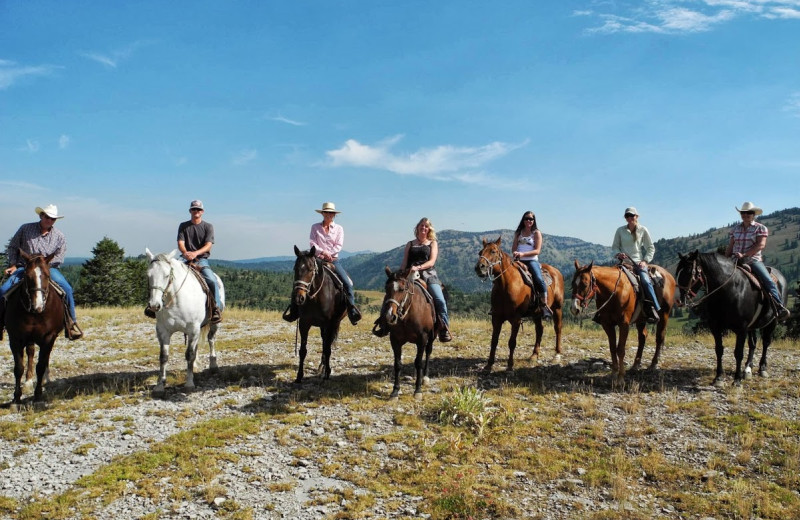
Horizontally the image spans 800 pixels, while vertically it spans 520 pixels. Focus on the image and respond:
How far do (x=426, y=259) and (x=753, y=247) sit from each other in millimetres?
8146

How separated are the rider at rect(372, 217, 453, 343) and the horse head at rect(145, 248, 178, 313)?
446cm

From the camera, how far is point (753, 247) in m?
10.9

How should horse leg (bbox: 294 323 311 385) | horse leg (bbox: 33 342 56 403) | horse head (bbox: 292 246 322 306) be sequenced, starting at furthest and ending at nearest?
horse leg (bbox: 294 323 311 385) → horse head (bbox: 292 246 322 306) → horse leg (bbox: 33 342 56 403)

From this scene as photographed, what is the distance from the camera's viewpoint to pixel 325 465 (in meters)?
6.68

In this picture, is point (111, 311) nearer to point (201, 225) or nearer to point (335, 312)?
→ point (201, 225)

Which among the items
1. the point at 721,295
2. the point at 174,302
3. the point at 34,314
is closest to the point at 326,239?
the point at 174,302

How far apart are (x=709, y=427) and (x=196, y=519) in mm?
8711

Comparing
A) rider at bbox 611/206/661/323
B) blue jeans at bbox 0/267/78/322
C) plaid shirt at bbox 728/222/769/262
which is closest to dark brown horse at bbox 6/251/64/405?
blue jeans at bbox 0/267/78/322

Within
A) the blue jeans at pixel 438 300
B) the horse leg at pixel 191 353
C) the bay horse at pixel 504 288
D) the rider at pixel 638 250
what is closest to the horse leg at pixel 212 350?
the horse leg at pixel 191 353

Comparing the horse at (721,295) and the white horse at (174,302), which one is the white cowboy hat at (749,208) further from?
the white horse at (174,302)

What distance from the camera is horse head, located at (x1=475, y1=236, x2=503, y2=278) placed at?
10.6 m

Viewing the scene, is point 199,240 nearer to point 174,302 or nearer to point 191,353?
point 174,302

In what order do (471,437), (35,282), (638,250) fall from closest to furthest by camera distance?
(471,437) → (35,282) → (638,250)

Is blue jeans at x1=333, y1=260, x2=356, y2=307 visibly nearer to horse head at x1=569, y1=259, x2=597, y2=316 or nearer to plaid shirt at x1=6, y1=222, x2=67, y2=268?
horse head at x1=569, y1=259, x2=597, y2=316
